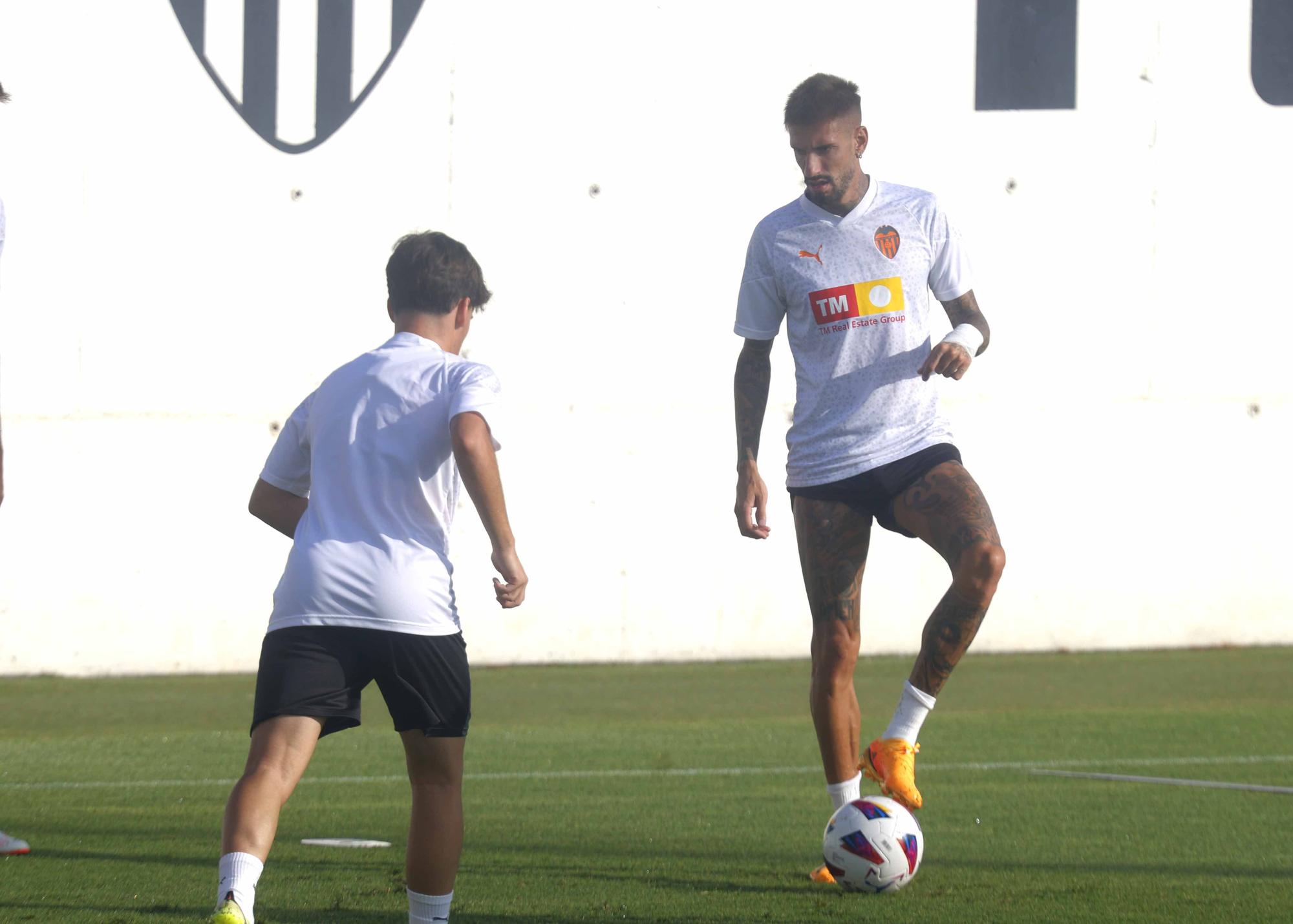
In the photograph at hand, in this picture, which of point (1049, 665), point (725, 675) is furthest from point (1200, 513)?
point (725, 675)

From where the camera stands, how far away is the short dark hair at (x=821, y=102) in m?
4.55

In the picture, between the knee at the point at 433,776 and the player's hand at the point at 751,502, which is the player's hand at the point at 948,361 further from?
the knee at the point at 433,776

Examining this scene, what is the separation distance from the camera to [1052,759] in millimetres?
6680

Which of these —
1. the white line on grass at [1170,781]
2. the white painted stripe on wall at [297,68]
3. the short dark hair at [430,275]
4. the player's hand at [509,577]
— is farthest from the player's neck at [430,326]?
the white painted stripe on wall at [297,68]

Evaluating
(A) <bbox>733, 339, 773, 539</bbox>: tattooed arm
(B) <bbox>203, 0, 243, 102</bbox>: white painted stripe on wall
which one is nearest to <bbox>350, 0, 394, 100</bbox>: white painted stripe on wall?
(B) <bbox>203, 0, 243, 102</bbox>: white painted stripe on wall

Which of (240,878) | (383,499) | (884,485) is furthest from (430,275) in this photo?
(884,485)

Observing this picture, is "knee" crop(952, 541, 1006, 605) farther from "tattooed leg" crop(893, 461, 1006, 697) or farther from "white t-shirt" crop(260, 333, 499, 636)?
"white t-shirt" crop(260, 333, 499, 636)

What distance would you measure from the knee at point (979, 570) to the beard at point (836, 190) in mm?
1026

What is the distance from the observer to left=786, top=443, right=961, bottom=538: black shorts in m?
4.54

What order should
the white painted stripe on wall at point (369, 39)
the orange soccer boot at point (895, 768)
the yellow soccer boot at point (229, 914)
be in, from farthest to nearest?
the white painted stripe on wall at point (369, 39), the orange soccer boot at point (895, 768), the yellow soccer boot at point (229, 914)

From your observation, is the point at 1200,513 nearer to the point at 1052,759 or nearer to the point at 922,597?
the point at 922,597

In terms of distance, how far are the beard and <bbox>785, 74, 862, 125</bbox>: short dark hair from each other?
6.0 inches

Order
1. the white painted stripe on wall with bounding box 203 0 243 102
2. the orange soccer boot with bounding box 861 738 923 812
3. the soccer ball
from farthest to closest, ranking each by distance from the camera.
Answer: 1. the white painted stripe on wall with bounding box 203 0 243 102
2. the orange soccer boot with bounding box 861 738 923 812
3. the soccer ball

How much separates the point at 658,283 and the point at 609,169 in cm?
76
